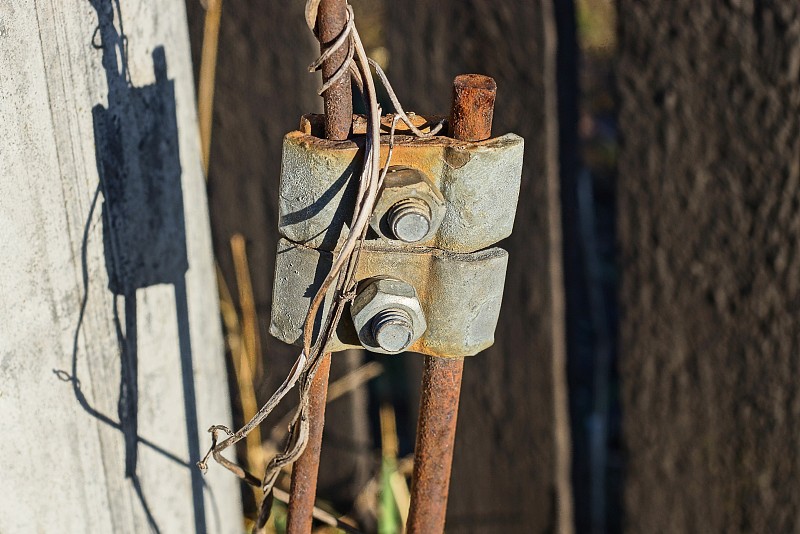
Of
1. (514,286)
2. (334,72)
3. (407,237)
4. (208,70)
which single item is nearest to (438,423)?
(407,237)

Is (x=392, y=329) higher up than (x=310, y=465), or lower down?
higher up

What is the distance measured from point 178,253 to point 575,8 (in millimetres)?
928

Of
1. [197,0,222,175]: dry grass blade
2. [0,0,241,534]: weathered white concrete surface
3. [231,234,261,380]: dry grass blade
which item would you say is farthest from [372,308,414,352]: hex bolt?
[231,234,261,380]: dry grass blade

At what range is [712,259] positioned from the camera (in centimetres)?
160

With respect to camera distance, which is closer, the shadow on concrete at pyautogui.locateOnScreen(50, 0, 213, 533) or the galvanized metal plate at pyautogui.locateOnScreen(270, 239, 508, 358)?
the galvanized metal plate at pyautogui.locateOnScreen(270, 239, 508, 358)

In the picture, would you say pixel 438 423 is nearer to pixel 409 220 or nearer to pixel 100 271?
pixel 409 220

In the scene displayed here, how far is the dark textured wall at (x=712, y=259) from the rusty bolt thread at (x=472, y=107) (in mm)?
830

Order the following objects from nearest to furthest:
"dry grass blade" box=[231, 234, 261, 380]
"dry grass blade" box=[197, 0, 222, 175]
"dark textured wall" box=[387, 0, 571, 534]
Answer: "dark textured wall" box=[387, 0, 571, 534] < "dry grass blade" box=[197, 0, 222, 175] < "dry grass blade" box=[231, 234, 261, 380]

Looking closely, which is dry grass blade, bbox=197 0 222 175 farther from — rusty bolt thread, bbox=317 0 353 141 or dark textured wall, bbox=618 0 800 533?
rusty bolt thread, bbox=317 0 353 141

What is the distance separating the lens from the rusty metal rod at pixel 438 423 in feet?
2.67

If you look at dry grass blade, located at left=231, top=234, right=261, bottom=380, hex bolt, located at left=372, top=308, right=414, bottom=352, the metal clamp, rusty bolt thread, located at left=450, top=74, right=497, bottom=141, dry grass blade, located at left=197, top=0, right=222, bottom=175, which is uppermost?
dry grass blade, located at left=197, top=0, right=222, bottom=175

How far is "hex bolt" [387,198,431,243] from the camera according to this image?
0.76 metres

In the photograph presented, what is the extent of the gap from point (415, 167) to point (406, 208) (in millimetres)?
63

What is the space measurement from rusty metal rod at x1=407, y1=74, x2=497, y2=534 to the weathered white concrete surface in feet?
1.22
